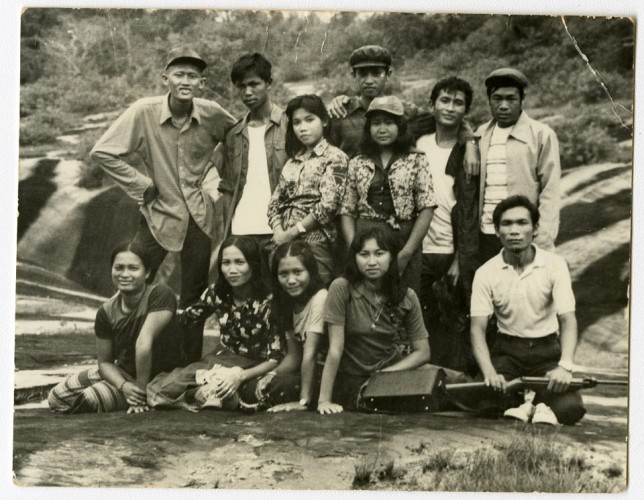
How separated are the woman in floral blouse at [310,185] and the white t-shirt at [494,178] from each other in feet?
2.55

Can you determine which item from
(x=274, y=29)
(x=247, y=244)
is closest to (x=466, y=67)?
(x=274, y=29)

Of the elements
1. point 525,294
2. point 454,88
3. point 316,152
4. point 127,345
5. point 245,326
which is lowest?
point 127,345

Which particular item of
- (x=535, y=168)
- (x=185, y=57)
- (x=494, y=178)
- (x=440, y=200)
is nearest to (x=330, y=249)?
(x=440, y=200)

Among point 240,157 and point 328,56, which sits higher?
point 328,56

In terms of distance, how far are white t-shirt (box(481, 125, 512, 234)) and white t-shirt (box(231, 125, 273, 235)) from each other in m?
1.17

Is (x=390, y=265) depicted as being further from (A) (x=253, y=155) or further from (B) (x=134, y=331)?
(B) (x=134, y=331)

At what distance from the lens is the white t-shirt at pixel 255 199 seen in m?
4.93

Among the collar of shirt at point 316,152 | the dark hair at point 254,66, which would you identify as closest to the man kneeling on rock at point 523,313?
the collar of shirt at point 316,152

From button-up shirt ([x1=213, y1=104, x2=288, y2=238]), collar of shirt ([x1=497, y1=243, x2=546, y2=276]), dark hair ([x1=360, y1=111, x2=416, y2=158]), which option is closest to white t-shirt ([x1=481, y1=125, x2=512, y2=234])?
collar of shirt ([x1=497, y1=243, x2=546, y2=276])

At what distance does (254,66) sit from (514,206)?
1597 millimetres

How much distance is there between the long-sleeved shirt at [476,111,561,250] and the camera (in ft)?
16.2

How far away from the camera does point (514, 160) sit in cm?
493

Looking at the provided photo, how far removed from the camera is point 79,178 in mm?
4953

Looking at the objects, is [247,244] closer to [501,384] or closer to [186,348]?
[186,348]
